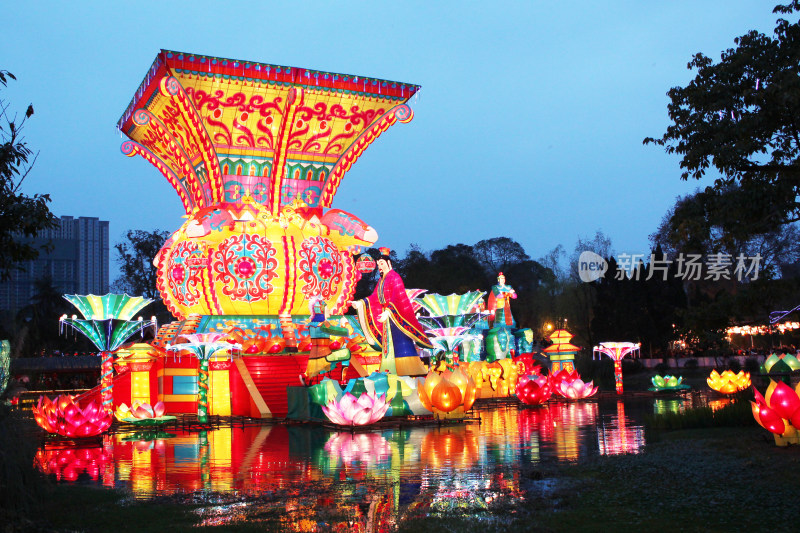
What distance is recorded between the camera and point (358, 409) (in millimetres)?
16266

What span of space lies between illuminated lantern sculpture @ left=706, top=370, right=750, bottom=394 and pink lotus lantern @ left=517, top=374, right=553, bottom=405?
6.08m

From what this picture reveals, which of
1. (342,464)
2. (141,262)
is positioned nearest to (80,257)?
(141,262)

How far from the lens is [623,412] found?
64.7 ft

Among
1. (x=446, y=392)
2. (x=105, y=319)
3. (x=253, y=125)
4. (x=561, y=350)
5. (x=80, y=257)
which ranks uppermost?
(x=80, y=257)

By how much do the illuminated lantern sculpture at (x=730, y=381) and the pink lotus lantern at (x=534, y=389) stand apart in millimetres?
6084

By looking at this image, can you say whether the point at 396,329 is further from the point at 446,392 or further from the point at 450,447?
the point at 450,447

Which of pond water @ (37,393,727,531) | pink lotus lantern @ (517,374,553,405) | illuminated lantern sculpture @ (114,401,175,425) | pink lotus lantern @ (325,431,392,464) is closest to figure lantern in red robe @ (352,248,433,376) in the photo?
pond water @ (37,393,727,531)

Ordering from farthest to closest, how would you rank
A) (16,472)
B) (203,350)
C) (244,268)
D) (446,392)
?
(244,268), (203,350), (446,392), (16,472)

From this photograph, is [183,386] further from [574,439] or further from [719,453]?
[719,453]

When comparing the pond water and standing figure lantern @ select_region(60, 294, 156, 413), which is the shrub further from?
standing figure lantern @ select_region(60, 294, 156, 413)

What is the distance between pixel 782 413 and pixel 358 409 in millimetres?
8532

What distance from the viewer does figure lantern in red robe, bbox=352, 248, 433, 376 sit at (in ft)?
59.1

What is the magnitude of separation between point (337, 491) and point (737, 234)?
7516 mm

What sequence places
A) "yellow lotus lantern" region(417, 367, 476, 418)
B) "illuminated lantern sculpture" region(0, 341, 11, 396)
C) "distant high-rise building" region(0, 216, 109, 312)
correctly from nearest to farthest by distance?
1. "illuminated lantern sculpture" region(0, 341, 11, 396)
2. "yellow lotus lantern" region(417, 367, 476, 418)
3. "distant high-rise building" region(0, 216, 109, 312)
